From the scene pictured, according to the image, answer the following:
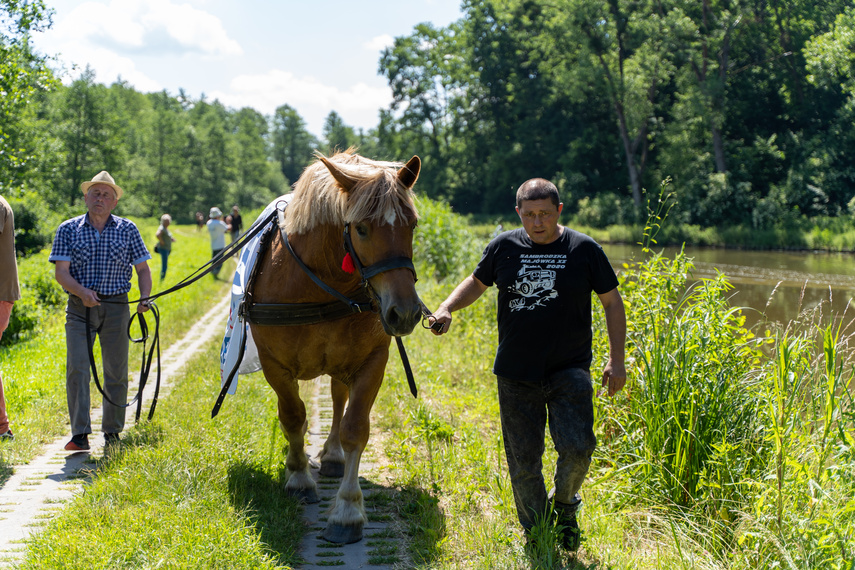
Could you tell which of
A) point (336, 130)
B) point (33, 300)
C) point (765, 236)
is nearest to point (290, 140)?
point (336, 130)

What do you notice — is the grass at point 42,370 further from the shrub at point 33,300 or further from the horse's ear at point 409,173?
the horse's ear at point 409,173

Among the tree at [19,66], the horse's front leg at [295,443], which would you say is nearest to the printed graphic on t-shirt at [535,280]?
the horse's front leg at [295,443]

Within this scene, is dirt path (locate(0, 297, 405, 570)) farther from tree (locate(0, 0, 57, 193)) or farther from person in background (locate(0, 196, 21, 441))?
tree (locate(0, 0, 57, 193))

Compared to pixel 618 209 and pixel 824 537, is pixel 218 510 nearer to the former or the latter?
pixel 824 537

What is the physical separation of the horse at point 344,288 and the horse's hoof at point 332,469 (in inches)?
18.9

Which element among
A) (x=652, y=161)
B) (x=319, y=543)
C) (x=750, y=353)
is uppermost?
(x=652, y=161)

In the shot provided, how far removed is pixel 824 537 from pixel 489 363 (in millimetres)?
5180

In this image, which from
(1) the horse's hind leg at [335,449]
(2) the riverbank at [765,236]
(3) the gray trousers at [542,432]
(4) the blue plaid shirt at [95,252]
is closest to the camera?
(3) the gray trousers at [542,432]

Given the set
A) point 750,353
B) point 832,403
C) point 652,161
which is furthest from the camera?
point 652,161

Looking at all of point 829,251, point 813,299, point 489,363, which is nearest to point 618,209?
point 829,251

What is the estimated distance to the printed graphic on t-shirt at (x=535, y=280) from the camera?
352 centimetres

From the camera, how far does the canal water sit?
14.4 m

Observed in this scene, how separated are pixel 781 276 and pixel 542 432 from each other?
63.6ft

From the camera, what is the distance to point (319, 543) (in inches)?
155
